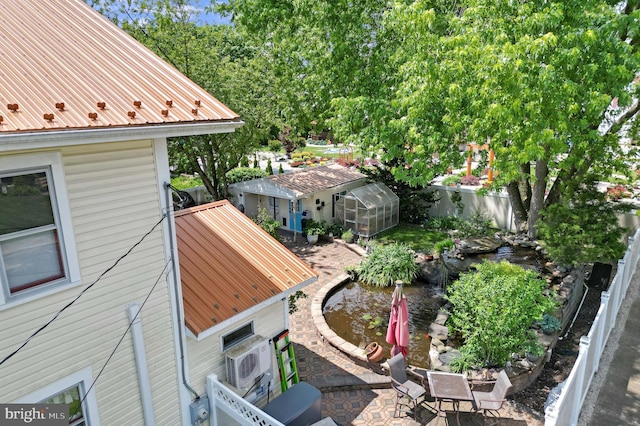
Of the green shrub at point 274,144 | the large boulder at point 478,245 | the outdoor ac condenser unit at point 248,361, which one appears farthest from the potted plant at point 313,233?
the green shrub at point 274,144

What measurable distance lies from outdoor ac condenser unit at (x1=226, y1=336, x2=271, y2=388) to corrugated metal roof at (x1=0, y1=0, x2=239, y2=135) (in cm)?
407

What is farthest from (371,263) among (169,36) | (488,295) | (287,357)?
(169,36)

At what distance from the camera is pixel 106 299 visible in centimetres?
535

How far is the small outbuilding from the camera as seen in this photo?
63.8 ft

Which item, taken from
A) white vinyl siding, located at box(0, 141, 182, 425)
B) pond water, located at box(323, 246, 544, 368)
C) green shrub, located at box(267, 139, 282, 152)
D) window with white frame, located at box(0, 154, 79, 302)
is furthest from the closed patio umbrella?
→ green shrub, located at box(267, 139, 282, 152)

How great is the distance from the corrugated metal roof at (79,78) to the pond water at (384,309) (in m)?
8.40

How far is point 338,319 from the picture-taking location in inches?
512

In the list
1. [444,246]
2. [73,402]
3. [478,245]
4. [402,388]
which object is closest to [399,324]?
[402,388]

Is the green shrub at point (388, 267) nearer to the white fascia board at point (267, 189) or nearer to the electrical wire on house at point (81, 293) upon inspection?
the white fascia board at point (267, 189)

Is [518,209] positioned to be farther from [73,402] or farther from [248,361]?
[73,402]

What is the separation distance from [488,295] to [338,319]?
5.12 metres

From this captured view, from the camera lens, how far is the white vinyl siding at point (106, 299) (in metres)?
4.79

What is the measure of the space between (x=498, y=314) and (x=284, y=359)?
4.78 metres

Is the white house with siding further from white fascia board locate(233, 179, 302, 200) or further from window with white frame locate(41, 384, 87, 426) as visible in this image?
white fascia board locate(233, 179, 302, 200)
